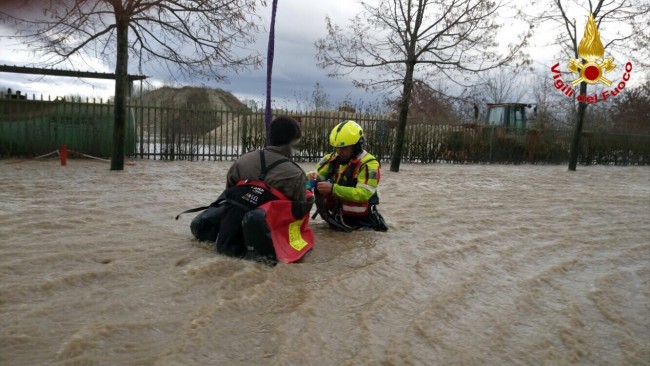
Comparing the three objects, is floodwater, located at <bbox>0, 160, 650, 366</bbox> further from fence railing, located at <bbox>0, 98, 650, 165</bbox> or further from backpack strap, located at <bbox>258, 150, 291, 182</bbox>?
fence railing, located at <bbox>0, 98, 650, 165</bbox>

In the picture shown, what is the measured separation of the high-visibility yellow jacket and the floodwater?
18.1 inches

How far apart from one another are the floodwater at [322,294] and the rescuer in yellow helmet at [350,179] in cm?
30

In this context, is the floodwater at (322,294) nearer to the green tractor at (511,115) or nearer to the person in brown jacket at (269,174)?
the person in brown jacket at (269,174)

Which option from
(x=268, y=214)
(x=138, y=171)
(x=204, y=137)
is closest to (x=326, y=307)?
(x=268, y=214)

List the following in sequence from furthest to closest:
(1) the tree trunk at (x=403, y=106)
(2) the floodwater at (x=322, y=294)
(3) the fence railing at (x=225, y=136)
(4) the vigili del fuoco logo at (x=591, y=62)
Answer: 1. (4) the vigili del fuoco logo at (x=591, y=62)
2. (1) the tree trunk at (x=403, y=106)
3. (3) the fence railing at (x=225, y=136)
4. (2) the floodwater at (x=322, y=294)

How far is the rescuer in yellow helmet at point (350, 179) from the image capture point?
19.0 ft

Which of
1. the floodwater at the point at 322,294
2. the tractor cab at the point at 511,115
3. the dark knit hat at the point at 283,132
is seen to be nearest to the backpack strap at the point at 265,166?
the dark knit hat at the point at 283,132

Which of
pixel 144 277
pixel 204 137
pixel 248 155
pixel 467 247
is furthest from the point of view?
pixel 204 137

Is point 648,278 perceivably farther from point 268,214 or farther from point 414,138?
point 414,138

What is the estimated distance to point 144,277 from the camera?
3963mm

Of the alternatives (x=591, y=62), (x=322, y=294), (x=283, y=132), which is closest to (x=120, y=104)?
(x=283, y=132)

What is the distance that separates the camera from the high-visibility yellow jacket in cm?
577

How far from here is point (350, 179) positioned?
5961 mm

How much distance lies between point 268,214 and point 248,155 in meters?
0.68
